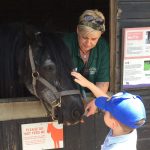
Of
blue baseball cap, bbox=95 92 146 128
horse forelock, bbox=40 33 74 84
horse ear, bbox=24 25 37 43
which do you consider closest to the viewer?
blue baseball cap, bbox=95 92 146 128

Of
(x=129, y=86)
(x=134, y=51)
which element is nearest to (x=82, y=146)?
(x=129, y=86)

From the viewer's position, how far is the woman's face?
2570 millimetres

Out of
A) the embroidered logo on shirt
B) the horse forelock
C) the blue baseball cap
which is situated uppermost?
the horse forelock

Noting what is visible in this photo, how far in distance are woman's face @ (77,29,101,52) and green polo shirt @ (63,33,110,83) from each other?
11 centimetres

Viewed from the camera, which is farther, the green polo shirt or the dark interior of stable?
the dark interior of stable

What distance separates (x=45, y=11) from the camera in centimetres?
466

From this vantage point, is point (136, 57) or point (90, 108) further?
point (136, 57)

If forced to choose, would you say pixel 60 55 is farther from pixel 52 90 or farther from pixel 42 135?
pixel 42 135

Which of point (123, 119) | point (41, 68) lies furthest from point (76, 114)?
point (123, 119)

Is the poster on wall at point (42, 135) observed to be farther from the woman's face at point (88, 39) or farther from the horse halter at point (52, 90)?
the woman's face at point (88, 39)

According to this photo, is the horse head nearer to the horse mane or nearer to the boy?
the horse mane

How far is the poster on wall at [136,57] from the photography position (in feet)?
9.10

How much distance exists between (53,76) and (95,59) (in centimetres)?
39

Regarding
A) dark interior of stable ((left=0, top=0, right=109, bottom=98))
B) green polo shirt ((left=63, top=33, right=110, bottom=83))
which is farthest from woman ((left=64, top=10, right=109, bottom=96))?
dark interior of stable ((left=0, top=0, right=109, bottom=98))
